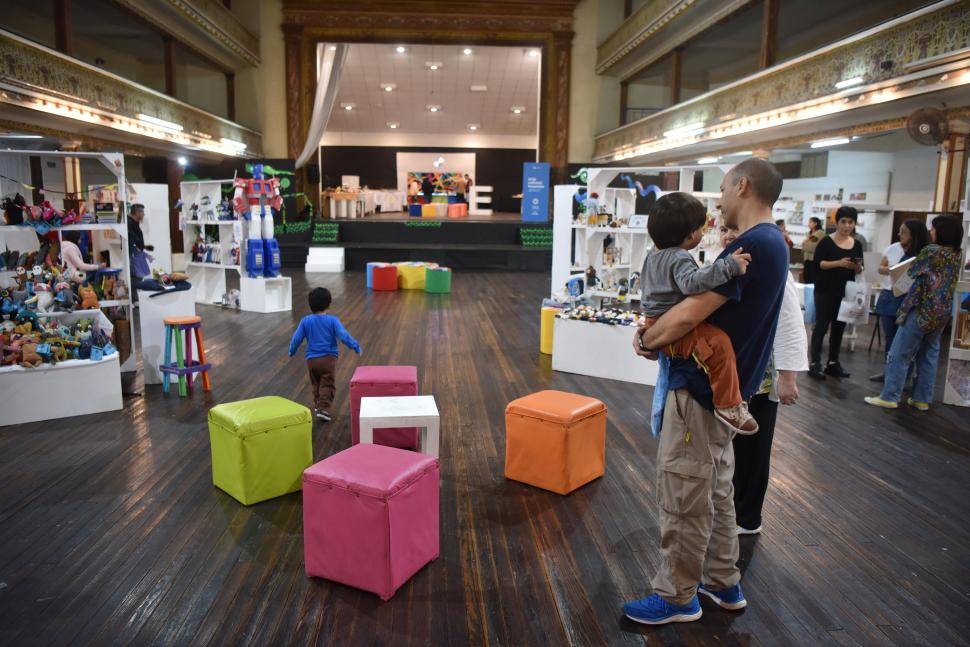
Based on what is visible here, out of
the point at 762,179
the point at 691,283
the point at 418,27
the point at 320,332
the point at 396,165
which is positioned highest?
the point at 418,27

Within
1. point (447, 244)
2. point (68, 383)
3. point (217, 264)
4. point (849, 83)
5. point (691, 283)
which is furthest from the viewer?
point (447, 244)

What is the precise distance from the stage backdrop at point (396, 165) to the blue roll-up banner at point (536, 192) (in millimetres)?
9100

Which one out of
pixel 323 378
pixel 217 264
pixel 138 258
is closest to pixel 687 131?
pixel 217 264

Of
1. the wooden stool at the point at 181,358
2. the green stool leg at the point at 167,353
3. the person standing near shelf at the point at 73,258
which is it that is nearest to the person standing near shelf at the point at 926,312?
the wooden stool at the point at 181,358

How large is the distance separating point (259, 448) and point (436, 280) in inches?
327

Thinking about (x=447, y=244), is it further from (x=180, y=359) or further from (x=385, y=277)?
(x=180, y=359)

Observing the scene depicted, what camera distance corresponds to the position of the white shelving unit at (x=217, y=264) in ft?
31.7

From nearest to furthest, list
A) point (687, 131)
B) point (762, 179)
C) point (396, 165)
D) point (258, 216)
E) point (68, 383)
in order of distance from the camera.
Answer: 1. point (762, 179)
2. point (68, 383)
3. point (258, 216)
4. point (687, 131)
5. point (396, 165)

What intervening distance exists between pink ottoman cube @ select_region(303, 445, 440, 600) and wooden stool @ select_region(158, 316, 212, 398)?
312 cm

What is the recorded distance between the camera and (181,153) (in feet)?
52.2

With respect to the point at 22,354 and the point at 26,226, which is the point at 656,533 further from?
the point at 26,226

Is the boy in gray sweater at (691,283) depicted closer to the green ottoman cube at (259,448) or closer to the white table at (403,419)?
the white table at (403,419)

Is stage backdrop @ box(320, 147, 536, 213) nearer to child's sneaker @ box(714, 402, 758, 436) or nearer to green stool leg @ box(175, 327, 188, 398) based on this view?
green stool leg @ box(175, 327, 188, 398)

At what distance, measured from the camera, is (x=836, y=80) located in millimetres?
9266
